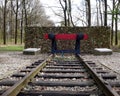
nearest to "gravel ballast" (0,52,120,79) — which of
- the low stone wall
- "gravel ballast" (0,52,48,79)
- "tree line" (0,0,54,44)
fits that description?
"gravel ballast" (0,52,48,79)

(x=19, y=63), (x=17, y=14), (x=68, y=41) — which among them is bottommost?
(x=19, y=63)

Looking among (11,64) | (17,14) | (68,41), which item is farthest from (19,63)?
(17,14)

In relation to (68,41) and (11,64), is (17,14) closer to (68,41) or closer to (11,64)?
(68,41)

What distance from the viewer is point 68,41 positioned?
22.8 metres

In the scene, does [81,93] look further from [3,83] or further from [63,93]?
[3,83]

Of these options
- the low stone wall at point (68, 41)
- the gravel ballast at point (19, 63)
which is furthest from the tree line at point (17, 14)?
the gravel ballast at point (19, 63)

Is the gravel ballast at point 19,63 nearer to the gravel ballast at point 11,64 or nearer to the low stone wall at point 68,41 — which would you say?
the gravel ballast at point 11,64

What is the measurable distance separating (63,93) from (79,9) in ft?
153

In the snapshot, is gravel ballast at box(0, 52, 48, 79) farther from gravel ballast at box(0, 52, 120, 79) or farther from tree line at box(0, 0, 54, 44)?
tree line at box(0, 0, 54, 44)

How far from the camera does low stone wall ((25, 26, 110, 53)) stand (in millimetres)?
22688

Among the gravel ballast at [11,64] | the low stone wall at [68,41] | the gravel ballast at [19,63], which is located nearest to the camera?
the gravel ballast at [11,64]

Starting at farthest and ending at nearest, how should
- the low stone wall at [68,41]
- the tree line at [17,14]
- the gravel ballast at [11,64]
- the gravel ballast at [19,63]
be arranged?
1. the tree line at [17,14]
2. the low stone wall at [68,41]
3. the gravel ballast at [19,63]
4. the gravel ballast at [11,64]

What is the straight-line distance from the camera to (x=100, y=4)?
154 feet

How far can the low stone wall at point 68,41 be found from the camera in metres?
22.7
